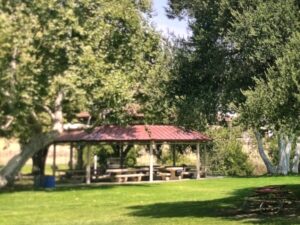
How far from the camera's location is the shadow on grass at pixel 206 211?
15562 mm

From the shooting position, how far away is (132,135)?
37.2 m

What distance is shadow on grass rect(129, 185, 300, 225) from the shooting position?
15562 mm

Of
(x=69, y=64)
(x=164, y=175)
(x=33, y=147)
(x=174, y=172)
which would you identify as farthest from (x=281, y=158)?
(x=33, y=147)

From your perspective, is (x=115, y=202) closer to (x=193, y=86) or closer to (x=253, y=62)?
(x=193, y=86)

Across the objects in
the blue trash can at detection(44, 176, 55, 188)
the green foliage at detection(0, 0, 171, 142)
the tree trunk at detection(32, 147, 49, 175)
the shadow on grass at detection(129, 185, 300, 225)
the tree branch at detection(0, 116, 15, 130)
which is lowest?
the shadow on grass at detection(129, 185, 300, 225)

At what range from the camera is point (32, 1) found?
2336 cm

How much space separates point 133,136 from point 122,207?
53.2ft

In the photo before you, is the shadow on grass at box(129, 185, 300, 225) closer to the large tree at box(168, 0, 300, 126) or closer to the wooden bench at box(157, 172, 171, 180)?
the large tree at box(168, 0, 300, 126)

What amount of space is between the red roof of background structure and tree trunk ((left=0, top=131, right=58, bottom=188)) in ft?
30.1

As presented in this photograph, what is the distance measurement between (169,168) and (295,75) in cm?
2600

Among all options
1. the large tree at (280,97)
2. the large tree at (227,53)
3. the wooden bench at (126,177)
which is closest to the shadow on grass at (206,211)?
the large tree at (280,97)

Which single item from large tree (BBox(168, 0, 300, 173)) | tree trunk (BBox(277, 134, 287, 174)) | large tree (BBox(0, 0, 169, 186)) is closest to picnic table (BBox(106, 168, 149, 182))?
large tree (BBox(0, 0, 169, 186))

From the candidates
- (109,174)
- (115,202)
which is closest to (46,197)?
(115,202)

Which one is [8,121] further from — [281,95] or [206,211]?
[281,95]
